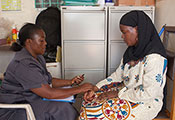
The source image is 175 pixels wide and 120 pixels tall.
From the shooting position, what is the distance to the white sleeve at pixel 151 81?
1459 millimetres

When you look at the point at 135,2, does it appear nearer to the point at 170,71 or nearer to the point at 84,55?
the point at 84,55

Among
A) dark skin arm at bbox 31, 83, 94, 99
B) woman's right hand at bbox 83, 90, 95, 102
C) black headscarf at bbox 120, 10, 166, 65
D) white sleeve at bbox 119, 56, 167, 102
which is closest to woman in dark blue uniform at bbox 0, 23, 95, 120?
dark skin arm at bbox 31, 83, 94, 99

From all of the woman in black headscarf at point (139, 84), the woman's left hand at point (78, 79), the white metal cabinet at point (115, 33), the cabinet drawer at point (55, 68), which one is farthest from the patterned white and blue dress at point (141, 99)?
the cabinet drawer at point (55, 68)

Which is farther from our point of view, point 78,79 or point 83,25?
point 83,25

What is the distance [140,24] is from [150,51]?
246 millimetres

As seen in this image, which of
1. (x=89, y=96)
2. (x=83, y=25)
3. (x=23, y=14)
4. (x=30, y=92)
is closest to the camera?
(x=30, y=92)

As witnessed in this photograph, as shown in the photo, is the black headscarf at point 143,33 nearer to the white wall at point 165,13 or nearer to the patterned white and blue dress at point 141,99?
the patterned white and blue dress at point 141,99

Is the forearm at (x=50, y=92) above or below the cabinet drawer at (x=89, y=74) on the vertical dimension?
above

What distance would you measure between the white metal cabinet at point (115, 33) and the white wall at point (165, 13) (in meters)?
0.09

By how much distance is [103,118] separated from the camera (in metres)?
1.50

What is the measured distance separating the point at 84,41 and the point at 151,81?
1.66 meters

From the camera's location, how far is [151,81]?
1.46 m

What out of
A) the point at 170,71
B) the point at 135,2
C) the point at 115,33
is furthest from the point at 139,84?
the point at 135,2

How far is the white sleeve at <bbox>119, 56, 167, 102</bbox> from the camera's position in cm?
146
